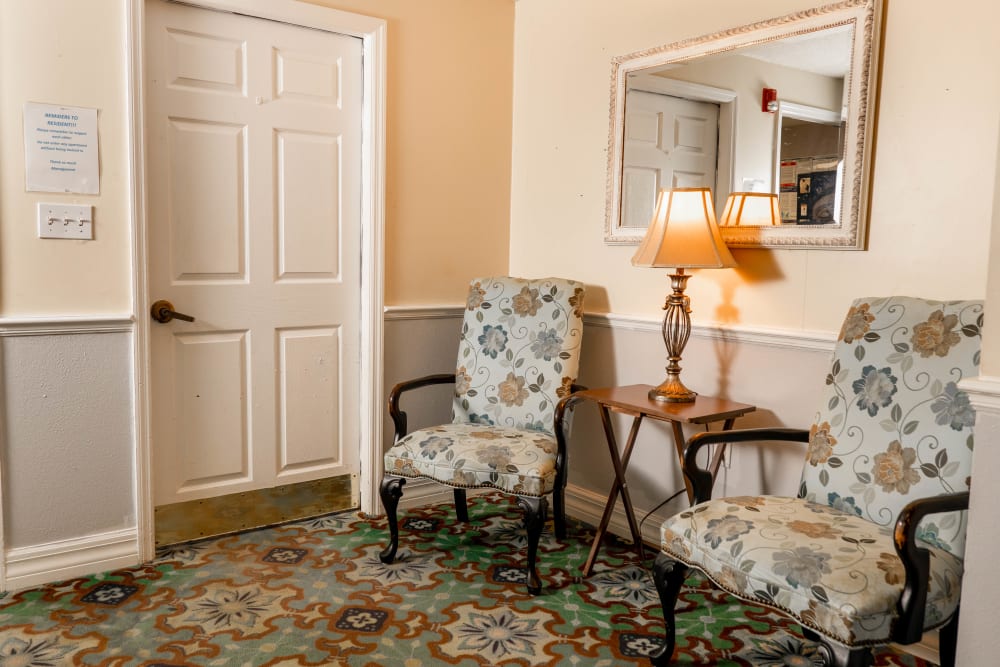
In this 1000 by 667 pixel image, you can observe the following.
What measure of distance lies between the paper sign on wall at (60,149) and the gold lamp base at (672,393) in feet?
6.85

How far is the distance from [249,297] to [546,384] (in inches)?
49.2

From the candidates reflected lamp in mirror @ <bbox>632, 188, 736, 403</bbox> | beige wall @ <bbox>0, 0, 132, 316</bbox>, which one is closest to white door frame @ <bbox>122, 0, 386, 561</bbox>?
beige wall @ <bbox>0, 0, 132, 316</bbox>

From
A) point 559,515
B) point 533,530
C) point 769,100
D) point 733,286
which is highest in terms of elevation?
point 769,100

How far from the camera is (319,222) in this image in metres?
3.21

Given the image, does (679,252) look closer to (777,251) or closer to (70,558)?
(777,251)

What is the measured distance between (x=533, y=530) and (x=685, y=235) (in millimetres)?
1148

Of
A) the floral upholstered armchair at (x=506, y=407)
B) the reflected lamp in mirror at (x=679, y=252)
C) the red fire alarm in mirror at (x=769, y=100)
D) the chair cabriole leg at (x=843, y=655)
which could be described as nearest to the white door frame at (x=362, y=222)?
the floral upholstered armchair at (x=506, y=407)

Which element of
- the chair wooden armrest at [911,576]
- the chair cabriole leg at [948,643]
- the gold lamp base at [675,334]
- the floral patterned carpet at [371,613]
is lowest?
the floral patterned carpet at [371,613]

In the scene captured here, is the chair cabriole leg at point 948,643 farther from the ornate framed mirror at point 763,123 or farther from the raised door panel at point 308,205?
the raised door panel at point 308,205

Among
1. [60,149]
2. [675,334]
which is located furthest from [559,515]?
[60,149]

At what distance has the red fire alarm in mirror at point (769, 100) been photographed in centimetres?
257

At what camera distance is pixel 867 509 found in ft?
6.77

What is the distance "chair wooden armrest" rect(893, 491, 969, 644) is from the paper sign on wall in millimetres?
2642

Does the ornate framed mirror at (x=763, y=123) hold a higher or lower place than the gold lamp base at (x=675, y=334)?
higher
